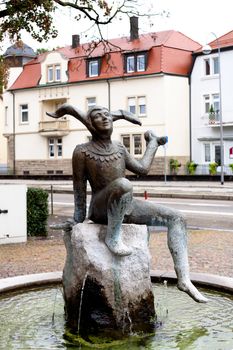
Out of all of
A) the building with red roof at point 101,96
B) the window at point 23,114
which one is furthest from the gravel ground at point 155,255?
the window at point 23,114

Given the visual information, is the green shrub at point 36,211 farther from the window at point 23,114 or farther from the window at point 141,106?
the window at point 23,114

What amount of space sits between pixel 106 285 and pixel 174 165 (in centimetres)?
3779

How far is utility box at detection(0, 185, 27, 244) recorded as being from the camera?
41.6 ft

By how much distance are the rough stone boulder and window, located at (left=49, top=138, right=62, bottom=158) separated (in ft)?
144

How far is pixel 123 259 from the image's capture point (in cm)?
547

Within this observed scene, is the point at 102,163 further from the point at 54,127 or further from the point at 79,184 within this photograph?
the point at 54,127

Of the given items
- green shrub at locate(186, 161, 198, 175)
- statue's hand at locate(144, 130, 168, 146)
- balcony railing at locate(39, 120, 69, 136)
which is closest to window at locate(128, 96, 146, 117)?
green shrub at locate(186, 161, 198, 175)

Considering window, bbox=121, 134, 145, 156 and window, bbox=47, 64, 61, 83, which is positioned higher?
window, bbox=47, 64, 61, 83

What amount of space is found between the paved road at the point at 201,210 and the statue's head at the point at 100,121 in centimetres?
1037

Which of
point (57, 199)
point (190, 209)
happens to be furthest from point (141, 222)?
point (57, 199)

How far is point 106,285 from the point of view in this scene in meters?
5.36

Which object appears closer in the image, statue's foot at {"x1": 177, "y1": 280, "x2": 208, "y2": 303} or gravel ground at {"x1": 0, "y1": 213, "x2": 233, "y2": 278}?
statue's foot at {"x1": 177, "y1": 280, "x2": 208, "y2": 303}

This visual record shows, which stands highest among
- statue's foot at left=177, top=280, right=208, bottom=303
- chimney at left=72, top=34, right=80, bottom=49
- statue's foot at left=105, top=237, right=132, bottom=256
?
chimney at left=72, top=34, right=80, bottom=49

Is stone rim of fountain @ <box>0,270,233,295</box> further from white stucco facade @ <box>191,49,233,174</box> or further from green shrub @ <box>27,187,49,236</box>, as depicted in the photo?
white stucco facade @ <box>191,49,233,174</box>
